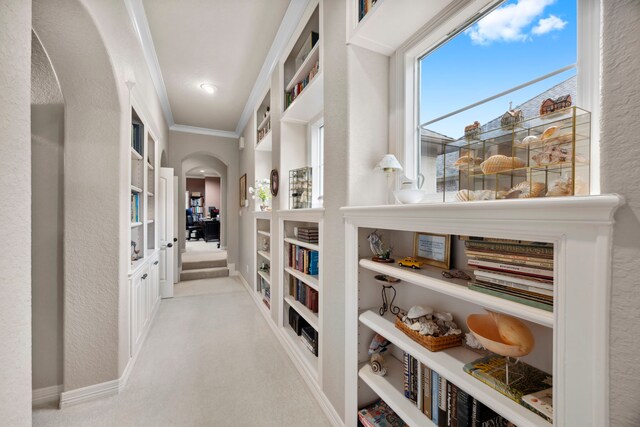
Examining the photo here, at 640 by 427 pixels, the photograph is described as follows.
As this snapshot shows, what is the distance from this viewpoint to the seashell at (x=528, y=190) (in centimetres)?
84

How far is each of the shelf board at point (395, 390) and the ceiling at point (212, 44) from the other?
8.59ft

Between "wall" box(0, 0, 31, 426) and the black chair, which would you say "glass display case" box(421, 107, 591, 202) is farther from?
the black chair

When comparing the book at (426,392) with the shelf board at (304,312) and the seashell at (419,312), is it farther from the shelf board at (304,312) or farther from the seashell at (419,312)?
the shelf board at (304,312)

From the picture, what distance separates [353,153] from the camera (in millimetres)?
1480

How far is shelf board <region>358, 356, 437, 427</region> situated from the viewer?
1.13 meters

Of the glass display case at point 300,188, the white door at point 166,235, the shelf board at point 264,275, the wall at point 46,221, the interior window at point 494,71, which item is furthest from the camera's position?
the white door at point 166,235

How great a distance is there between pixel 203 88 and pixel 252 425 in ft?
11.8

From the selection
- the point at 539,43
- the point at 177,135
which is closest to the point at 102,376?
the point at 539,43

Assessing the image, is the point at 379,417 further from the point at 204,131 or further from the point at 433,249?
the point at 204,131

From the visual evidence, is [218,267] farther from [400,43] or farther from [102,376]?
[400,43]

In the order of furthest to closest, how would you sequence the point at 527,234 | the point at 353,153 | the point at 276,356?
1. the point at 276,356
2. the point at 353,153
3. the point at 527,234

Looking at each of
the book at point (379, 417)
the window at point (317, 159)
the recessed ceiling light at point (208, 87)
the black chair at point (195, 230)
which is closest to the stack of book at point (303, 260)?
the window at point (317, 159)

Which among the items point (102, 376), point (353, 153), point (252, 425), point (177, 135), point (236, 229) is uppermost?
point (177, 135)

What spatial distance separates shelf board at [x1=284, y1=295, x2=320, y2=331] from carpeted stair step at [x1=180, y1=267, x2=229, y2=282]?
9.77 ft
